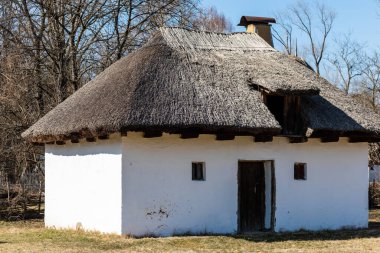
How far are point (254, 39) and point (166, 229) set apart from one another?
7425mm

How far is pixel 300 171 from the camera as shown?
Answer: 57.2ft

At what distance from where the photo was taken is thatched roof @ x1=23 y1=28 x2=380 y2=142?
49.7ft

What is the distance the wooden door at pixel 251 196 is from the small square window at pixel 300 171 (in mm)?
927

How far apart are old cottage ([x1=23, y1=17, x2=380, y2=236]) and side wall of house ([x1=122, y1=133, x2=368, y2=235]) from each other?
0.02 metres

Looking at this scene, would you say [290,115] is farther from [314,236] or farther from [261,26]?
[261,26]

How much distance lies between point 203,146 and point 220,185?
1.05 meters

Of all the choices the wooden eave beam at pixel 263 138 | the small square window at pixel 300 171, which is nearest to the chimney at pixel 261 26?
the small square window at pixel 300 171

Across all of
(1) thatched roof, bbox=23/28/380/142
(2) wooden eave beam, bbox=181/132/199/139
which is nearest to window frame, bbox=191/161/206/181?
(2) wooden eave beam, bbox=181/132/199/139

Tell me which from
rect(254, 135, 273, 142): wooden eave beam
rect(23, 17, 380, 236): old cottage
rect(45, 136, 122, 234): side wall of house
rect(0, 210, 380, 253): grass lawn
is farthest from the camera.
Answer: rect(254, 135, 273, 142): wooden eave beam

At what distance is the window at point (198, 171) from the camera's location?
16.1m

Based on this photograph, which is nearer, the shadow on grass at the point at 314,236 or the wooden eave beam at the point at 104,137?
the shadow on grass at the point at 314,236

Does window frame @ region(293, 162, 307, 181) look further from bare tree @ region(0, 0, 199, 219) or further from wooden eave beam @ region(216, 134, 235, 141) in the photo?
bare tree @ region(0, 0, 199, 219)

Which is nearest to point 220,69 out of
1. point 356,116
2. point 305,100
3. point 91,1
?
point 305,100

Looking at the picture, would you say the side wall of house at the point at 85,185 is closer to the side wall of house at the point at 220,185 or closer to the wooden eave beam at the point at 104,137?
the wooden eave beam at the point at 104,137
